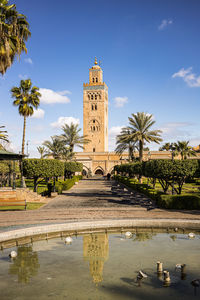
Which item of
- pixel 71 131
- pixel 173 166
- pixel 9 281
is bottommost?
pixel 9 281

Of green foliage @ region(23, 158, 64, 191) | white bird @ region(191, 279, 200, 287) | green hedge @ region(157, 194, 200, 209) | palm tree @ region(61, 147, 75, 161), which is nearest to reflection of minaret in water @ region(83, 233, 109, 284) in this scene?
white bird @ region(191, 279, 200, 287)

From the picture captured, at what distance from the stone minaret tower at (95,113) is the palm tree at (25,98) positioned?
6226 centimetres

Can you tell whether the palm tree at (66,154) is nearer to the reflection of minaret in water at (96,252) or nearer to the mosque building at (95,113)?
the reflection of minaret in water at (96,252)

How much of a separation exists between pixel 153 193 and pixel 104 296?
55.0ft

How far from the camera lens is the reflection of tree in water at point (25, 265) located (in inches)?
290

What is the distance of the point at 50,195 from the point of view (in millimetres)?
27469

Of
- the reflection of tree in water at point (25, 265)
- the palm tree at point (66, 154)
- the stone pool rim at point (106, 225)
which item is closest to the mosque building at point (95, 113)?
the palm tree at point (66, 154)

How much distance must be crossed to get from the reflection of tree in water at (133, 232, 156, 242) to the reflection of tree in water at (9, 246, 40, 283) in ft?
14.1

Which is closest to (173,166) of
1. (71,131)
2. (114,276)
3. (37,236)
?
(37,236)

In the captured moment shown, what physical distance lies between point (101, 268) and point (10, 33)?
55.0 ft

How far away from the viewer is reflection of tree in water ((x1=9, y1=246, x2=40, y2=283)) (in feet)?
24.2

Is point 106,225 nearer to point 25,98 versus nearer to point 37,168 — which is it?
point 37,168

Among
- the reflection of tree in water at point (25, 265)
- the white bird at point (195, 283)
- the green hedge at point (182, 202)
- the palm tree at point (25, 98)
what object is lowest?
the reflection of tree in water at point (25, 265)

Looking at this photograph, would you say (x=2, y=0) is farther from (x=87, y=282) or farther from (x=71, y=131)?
(x=71, y=131)
